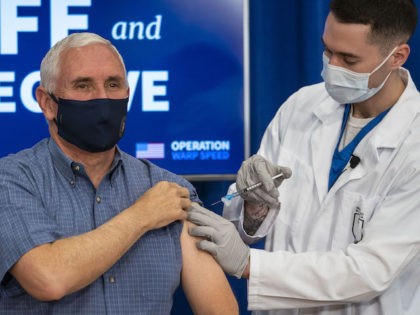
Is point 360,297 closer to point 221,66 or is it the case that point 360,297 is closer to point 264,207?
point 264,207

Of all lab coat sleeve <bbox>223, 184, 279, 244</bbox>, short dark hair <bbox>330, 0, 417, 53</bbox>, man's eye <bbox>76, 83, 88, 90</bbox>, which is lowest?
lab coat sleeve <bbox>223, 184, 279, 244</bbox>

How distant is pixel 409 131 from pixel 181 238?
715 millimetres

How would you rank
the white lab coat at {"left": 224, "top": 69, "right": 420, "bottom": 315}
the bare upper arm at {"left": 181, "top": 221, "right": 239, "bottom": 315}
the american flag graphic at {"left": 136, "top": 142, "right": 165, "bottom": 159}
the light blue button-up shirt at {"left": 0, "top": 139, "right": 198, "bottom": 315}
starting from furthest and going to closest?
the american flag graphic at {"left": 136, "top": 142, "right": 165, "bottom": 159}, the white lab coat at {"left": 224, "top": 69, "right": 420, "bottom": 315}, the bare upper arm at {"left": 181, "top": 221, "right": 239, "bottom": 315}, the light blue button-up shirt at {"left": 0, "top": 139, "right": 198, "bottom": 315}

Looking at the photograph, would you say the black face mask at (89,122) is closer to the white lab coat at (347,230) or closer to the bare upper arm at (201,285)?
the bare upper arm at (201,285)

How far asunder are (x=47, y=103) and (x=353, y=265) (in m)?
0.91

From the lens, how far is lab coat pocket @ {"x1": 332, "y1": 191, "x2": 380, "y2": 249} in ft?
7.00

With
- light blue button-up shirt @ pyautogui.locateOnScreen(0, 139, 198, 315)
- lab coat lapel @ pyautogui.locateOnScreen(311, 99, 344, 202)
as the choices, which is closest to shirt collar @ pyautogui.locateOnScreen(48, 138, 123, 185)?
light blue button-up shirt @ pyautogui.locateOnScreen(0, 139, 198, 315)

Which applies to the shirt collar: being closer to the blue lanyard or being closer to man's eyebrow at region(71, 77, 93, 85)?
man's eyebrow at region(71, 77, 93, 85)

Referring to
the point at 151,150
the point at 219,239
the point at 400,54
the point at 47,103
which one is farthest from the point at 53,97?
the point at 151,150

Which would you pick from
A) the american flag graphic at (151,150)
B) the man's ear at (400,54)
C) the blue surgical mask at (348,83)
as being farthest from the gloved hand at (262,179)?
the american flag graphic at (151,150)

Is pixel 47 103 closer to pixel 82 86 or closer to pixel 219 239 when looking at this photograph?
pixel 82 86

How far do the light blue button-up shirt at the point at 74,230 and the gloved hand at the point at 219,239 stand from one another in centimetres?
6

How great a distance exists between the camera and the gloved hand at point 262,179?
213 centimetres

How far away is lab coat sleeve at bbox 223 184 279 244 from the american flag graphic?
0.76 meters
